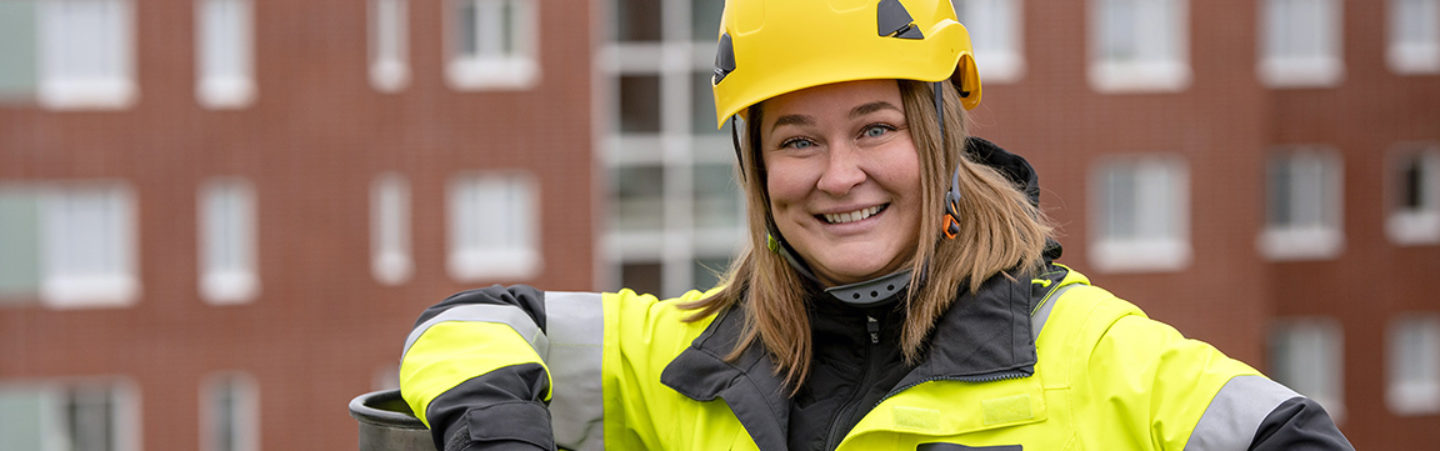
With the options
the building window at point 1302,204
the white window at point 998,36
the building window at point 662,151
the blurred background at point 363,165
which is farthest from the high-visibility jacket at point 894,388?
the building window at point 1302,204

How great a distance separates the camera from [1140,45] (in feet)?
76.4

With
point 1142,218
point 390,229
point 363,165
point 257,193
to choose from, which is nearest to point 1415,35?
point 1142,218

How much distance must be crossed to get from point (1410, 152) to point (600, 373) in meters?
26.3

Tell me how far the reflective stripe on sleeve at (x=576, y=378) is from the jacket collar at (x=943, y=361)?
8.0 inches

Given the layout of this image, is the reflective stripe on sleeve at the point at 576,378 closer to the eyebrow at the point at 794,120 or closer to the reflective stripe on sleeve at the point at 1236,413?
the eyebrow at the point at 794,120

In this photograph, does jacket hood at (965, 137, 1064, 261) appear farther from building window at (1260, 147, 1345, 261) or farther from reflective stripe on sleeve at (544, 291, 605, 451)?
building window at (1260, 147, 1345, 261)

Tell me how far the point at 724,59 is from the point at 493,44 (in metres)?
19.2

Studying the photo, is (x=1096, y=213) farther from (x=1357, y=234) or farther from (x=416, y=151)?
(x=416, y=151)

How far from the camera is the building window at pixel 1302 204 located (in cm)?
2584

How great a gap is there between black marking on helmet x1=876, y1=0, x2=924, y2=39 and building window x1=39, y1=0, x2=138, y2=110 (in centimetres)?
2060

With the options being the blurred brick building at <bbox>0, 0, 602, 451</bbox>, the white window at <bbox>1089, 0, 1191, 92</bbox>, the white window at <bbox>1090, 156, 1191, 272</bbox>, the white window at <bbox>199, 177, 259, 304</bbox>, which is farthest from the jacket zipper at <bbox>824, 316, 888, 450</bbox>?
the white window at <bbox>1090, 156, 1191, 272</bbox>

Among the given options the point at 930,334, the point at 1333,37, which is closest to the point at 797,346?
the point at 930,334

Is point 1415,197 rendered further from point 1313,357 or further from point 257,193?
point 257,193

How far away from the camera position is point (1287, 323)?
86.2 feet
